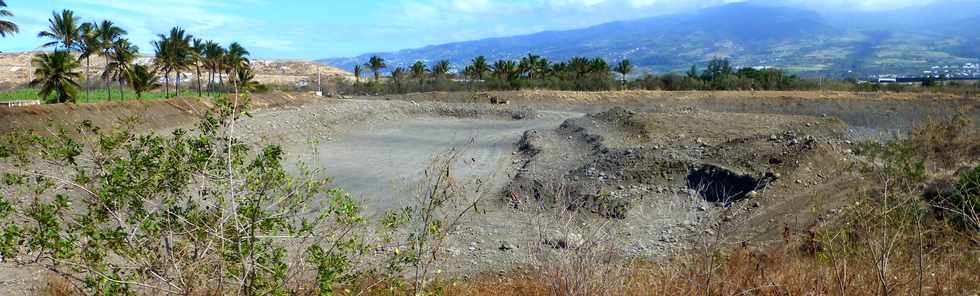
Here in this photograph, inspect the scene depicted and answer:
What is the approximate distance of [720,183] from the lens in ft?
45.7

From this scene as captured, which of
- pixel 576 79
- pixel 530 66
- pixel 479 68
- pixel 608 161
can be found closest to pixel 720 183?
pixel 608 161

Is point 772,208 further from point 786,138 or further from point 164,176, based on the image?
point 164,176

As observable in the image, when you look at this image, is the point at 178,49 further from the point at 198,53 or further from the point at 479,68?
the point at 479,68

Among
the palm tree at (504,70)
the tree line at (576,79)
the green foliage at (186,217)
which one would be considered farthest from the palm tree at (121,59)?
the palm tree at (504,70)

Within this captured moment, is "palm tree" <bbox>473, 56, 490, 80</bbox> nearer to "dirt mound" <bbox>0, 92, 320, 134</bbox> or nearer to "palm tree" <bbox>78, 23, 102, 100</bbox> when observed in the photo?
"palm tree" <bbox>78, 23, 102, 100</bbox>

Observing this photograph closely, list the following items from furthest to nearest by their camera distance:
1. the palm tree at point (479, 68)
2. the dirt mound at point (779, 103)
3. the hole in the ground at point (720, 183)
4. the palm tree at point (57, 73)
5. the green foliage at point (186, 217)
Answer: the palm tree at point (479, 68) → the dirt mound at point (779, 103) → the palm tree at point (57, 73) → the hole in the ground at point (720, 183) → the green foliage at point (186, 217)

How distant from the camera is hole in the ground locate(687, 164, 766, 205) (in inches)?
527

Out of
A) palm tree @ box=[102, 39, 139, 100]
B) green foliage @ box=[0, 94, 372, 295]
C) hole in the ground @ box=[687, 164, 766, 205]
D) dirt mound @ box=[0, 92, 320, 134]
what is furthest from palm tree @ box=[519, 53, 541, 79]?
green foliage @ box=[0, 94, 372, 295]

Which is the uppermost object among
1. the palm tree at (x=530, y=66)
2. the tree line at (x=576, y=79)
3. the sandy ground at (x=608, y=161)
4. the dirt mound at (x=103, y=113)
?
the palm tree at (x=530, y=66)

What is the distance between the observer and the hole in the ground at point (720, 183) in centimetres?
1339

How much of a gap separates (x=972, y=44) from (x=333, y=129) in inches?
8407

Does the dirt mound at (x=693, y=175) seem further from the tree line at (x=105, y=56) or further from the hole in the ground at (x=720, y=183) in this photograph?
the tree line at (x=105, y=56)

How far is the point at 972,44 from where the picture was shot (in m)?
187

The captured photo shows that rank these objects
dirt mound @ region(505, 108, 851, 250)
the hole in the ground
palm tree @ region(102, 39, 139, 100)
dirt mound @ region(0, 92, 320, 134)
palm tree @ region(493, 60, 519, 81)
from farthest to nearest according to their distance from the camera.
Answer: palm tree @ region(493, 60, 519, 81) → palm tree @ region(102, 39, 139, 100) → dirt mound @ region(0, 92, 320, 134) → the hole in the ground → dirt mound @ region(505, 108, 851, 250)
